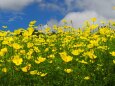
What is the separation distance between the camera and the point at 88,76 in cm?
677

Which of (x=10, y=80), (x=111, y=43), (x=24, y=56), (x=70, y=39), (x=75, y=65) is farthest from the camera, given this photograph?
(x=70, y=39)

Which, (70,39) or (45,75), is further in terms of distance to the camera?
(70,39)

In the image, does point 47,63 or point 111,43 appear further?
point 111,43

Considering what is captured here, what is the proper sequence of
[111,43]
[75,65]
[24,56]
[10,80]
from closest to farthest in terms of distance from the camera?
[10,80]
[75,65]
[24,56]
[111,43]

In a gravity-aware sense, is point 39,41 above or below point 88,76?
above

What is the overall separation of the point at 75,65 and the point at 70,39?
253 cm

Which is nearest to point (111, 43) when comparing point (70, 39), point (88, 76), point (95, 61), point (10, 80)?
point (70, 39)

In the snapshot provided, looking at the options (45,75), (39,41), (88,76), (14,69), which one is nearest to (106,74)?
(88,76)

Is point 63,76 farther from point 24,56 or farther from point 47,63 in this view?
point 24,56

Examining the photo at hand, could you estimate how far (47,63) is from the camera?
297 inches

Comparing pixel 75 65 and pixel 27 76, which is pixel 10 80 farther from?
pixel 75 65

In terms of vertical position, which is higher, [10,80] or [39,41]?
[39,41]

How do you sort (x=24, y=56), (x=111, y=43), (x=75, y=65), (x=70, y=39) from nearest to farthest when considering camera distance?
(x=75, y=65), (x=24, y=56), (x=111, y=43), (x=70, y=39)

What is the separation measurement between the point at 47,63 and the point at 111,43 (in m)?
2.19
